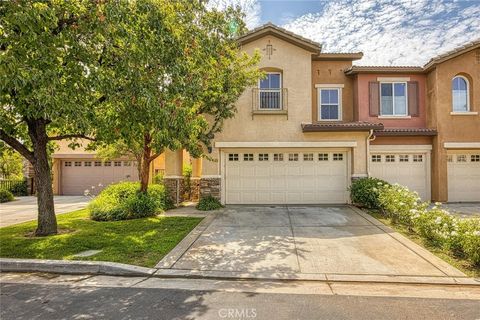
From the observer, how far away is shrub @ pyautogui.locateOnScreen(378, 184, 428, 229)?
29.2 ft

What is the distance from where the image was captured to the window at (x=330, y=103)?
15.1 metres

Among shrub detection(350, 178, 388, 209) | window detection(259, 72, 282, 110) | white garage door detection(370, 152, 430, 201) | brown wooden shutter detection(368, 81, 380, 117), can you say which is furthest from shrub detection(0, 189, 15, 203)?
brown wooden shutter detection(368, 81, 380, 117)

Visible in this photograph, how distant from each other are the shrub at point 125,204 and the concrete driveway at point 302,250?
2.59m

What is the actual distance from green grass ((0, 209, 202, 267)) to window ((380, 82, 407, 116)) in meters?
10.7

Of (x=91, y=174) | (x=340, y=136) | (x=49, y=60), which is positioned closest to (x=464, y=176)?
(x=340, y=136)

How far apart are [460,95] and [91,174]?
21.2 meters

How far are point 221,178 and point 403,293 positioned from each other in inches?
365

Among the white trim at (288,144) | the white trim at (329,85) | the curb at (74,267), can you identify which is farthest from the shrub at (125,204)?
the white trim at (329,85)

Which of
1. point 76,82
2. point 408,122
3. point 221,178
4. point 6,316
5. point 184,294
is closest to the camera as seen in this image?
point 6,316

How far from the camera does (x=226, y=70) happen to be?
11031 mm

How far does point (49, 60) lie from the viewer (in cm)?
593

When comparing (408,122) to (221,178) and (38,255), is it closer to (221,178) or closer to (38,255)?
(221,178)

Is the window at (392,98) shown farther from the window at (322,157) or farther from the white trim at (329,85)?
the window at (322,157)

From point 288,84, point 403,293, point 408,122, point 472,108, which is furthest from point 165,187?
point 472,108
